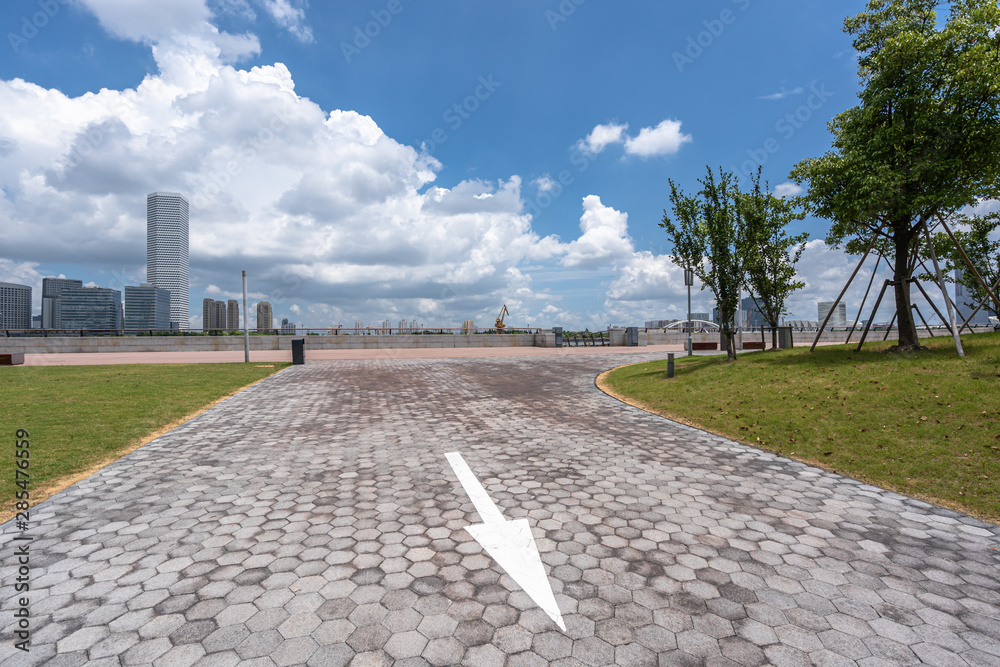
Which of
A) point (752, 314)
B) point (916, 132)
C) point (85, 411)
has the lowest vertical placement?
point (85, 411)

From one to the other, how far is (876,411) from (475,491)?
23.0 feet

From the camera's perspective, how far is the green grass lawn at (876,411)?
5.43 meters

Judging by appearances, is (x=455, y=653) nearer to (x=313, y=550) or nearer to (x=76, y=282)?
(x=313, y=550)

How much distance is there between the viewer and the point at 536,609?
2887 mm

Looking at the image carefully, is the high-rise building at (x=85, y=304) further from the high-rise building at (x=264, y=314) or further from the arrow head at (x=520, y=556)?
the arrow head at (x=520, y=556)

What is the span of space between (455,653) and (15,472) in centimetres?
638

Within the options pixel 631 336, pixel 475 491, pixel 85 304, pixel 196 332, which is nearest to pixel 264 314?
pixel 85 304

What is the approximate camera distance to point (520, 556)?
11.6 feet

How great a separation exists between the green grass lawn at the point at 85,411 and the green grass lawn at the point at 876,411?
9830 mm

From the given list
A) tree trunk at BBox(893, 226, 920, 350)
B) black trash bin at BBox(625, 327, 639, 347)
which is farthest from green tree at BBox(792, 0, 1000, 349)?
black trash bin at BBox(625, 327, 639, 347)

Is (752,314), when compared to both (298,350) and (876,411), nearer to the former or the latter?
(876,411)

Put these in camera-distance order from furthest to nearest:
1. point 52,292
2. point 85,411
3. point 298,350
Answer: point 52,292 < point 298,350 < point 85,411

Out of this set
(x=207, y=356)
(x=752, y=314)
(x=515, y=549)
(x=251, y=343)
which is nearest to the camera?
(x=515, y=549)

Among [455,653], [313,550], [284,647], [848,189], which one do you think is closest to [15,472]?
[313,550]
